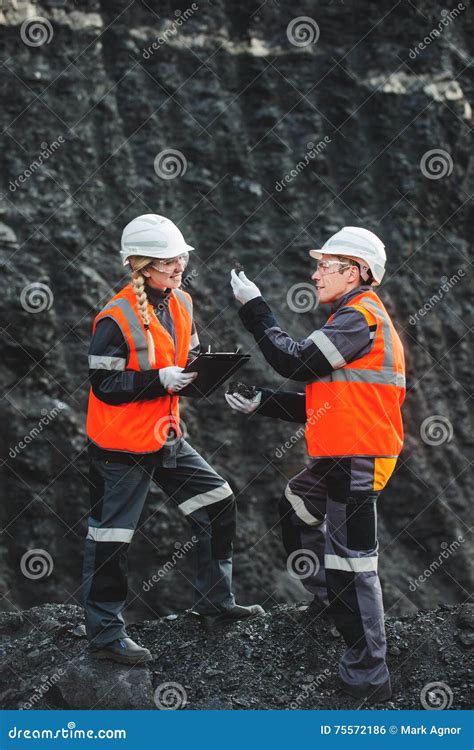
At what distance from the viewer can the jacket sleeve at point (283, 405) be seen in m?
5.61

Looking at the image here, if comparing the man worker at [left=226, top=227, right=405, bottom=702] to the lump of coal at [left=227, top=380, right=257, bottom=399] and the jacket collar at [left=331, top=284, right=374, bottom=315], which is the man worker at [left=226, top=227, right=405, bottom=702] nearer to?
the jacket collar at [left=331, top=284, right=374, bottom=315]

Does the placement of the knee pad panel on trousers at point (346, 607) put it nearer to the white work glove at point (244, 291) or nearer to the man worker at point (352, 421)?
the man worker at point (352, 421)

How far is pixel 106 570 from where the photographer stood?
17.6 feet

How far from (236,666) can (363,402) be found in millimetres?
1852

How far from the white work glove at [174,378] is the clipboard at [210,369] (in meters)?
0.03

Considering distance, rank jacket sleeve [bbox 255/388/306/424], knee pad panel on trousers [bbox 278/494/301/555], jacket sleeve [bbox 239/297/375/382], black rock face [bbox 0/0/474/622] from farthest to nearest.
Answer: black rock face [bbox 0/0/474/622], knee pad panel on trousers [bbox 278/494/301/555], jacket sleeve [bbox 255/388/306/424], jacket sleeve [bbox 239/297/375/382]

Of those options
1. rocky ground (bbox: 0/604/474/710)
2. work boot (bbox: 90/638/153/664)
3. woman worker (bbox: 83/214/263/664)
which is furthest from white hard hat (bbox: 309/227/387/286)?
work boot (bbox: 90/638/153/664)

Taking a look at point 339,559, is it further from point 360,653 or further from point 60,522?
point 60,522

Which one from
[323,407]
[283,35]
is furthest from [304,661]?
[283,35]

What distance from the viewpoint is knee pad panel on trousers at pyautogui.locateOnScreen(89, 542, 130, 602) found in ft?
17.6

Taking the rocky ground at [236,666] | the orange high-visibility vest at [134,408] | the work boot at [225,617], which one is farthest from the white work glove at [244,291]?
the rocky ground at [236,666]

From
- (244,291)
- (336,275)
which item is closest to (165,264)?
(244,291)

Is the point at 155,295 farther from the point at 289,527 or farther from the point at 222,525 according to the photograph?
the point at 289,527

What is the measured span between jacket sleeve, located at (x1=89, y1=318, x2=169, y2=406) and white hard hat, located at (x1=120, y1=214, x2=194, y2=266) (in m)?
0.45
